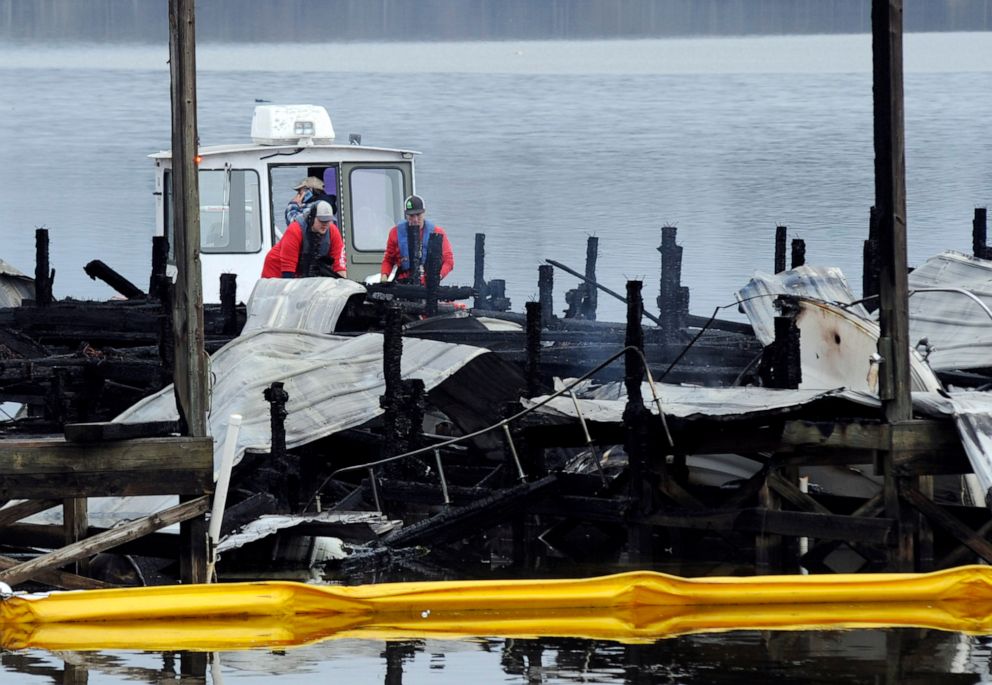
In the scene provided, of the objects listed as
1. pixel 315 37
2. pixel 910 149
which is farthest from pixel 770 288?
pixel 315 37

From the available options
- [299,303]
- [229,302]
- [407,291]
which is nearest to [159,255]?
[229,302]

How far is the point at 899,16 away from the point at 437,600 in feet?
16.1

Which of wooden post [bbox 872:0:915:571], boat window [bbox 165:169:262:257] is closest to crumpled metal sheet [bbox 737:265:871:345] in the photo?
wooden post [bbox 872:0:915:571]

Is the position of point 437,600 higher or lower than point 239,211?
lower

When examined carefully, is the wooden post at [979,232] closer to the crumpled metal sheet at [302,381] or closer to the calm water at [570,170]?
the crumpled metal sheet at [302,381]

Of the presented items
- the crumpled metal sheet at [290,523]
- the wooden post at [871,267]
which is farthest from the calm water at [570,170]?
the wooden post at [871,267]

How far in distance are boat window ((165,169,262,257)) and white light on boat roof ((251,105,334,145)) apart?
690mm

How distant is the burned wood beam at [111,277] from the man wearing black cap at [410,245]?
3.74 meters

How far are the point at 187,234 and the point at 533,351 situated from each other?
17.0 ft

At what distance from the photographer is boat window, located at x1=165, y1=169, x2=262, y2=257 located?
22.8m

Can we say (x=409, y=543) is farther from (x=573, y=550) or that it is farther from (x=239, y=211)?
(x=239, y=211)

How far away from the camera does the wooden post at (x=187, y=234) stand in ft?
35.8

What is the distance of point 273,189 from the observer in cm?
2336

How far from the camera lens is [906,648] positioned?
1091 centimetres
